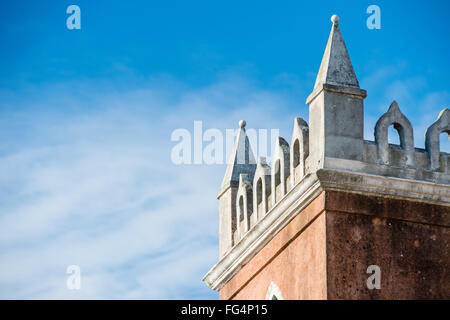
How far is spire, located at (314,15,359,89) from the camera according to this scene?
1898 cm

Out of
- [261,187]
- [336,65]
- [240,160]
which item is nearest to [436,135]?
[336,65]

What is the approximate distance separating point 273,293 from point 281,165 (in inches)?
90.0

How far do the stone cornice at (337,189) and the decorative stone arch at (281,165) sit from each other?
1.22ft

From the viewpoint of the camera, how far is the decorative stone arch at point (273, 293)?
19844mm

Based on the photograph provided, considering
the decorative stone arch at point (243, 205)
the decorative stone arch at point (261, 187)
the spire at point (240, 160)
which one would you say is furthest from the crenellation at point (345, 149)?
the spire at point (240, 160)

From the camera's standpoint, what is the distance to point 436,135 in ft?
64.7

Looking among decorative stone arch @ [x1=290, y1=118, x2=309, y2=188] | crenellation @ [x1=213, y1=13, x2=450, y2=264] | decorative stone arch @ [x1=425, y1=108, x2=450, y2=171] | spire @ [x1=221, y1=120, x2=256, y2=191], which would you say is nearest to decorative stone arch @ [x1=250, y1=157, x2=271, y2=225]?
crenellation @ [x1=213, y1=13, x2=450, y2=264]

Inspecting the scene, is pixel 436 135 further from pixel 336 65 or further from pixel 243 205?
pixel 243 205

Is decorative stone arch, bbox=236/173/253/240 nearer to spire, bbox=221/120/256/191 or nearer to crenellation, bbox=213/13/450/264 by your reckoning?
spire, bbox=221/120/256/191

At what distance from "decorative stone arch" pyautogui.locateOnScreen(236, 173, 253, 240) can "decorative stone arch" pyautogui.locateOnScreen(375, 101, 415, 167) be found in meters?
3.66

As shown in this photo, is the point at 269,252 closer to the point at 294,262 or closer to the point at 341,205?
the point at 294,262

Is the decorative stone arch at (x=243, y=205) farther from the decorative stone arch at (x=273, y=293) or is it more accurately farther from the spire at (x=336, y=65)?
the spire at (x=336, y=65)

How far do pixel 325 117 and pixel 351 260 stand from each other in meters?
2.40
